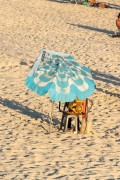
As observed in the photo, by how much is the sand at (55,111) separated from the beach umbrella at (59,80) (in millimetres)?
746

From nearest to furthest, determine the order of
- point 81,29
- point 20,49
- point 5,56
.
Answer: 1. point 5,56
2. point 20,49
3. point 81,29

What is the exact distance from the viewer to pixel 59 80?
30.1ft

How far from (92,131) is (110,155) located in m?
1.37

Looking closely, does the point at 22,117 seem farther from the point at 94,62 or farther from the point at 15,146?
the point at 94,62

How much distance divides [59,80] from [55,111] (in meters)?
1.88

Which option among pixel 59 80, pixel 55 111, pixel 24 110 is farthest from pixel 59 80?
pixel 24 110

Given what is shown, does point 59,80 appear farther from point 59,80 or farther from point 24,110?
point 24,110

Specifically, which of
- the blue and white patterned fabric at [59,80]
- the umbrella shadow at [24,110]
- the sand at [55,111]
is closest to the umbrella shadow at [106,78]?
the sand at [55,111]

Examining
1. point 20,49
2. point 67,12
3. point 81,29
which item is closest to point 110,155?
point 20,49

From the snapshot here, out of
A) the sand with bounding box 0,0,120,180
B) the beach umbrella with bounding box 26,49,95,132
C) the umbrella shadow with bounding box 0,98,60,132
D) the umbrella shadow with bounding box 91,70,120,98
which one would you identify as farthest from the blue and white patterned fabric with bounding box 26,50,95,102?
the umbrella shadow with bounding box 91,70,120,98

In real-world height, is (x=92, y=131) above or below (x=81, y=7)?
below

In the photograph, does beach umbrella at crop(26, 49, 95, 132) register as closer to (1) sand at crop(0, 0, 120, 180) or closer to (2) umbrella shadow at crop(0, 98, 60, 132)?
(1) sand at crop(0, 0, 120, 180)

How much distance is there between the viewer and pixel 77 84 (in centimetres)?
919

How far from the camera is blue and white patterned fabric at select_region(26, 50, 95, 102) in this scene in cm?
905
